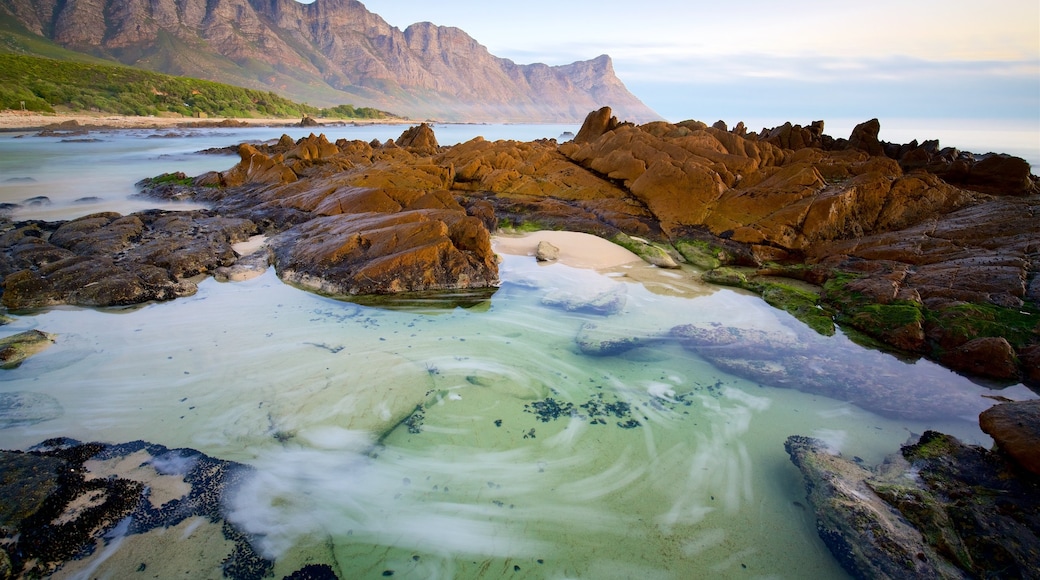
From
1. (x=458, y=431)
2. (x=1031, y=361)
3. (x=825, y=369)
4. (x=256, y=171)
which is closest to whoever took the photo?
(x=458, y=431)

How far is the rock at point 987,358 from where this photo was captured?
7.36 metres

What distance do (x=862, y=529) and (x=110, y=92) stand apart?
9835 cm

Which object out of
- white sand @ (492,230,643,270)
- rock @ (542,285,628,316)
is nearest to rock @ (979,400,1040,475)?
rock @ (542,285,628,316)

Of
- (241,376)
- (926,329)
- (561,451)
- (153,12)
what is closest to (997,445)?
(926,329)

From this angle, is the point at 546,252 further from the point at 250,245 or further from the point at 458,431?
the point at 250,245

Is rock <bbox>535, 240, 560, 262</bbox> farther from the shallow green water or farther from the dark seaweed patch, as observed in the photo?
the dark seaweed patch

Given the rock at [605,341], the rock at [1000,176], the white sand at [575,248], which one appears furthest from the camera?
the rock at [1000,176]

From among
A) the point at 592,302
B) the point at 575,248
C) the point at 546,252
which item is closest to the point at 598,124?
the point at 575,248

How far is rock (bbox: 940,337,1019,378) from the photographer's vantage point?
7.36 metres

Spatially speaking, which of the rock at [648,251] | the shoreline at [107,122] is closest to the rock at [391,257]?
the rock at [648,251]

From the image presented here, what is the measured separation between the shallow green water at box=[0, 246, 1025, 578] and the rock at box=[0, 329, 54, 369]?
0.88ft

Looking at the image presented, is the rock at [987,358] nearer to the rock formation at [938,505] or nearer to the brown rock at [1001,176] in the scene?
the rock formation at [938,505]

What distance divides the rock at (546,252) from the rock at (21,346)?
10.3m

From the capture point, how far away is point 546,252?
13211 millimetres
